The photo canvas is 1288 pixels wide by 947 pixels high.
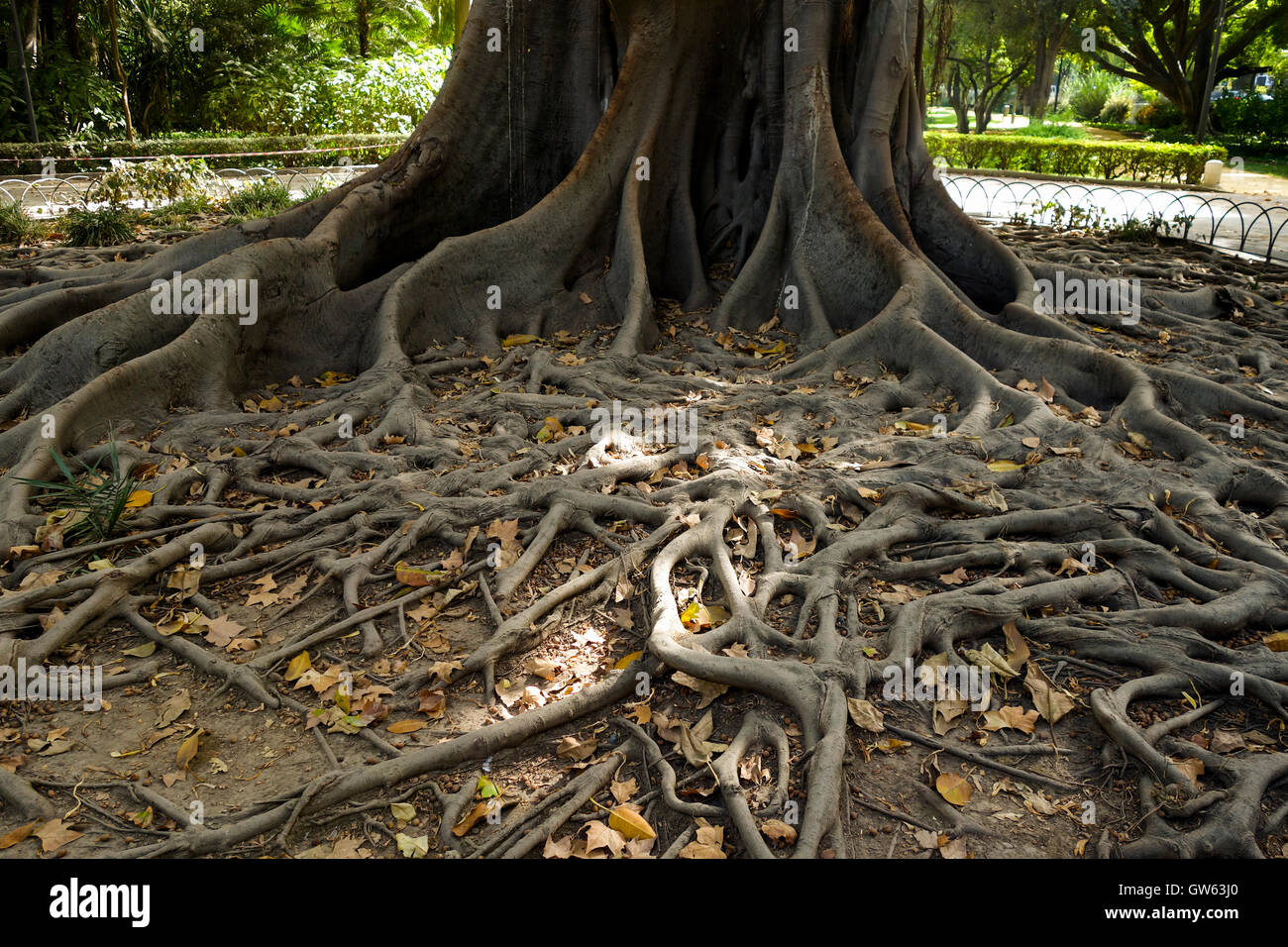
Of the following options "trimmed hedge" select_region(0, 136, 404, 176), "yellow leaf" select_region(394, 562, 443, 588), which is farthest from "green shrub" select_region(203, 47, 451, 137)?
"yellow leaf" select_region(394, 562, 443, 588)

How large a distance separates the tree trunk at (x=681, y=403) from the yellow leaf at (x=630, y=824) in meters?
0.34

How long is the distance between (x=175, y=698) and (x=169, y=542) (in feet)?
3.57

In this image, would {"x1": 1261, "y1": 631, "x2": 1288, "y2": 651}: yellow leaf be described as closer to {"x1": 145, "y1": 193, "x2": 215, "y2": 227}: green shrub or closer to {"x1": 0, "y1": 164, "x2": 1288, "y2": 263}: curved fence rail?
{"x1": 0, "y1": 164, "x2": 1288, "y2": 263}: curved fence rail

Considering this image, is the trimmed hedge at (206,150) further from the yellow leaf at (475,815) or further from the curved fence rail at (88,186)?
the yellow leaf at (475,815)

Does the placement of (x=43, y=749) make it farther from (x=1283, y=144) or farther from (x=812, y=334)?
(x=1283, y=144)

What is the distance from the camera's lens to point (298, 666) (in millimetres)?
3709

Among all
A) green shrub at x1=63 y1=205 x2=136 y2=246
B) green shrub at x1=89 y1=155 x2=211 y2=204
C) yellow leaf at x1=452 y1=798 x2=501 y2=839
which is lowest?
yellow leaf at x1=452 y1=798 x2=501 y2=839

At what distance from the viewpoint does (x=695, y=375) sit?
6.65 m

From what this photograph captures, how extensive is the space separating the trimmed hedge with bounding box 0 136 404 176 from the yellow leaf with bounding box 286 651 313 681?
15.7m

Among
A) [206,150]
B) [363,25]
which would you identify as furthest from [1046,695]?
[363,25]

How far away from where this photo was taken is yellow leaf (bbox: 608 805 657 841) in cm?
291

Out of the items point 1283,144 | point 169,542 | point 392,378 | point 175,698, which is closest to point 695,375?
point 392,378

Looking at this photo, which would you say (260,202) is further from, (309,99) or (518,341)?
(309,99)
